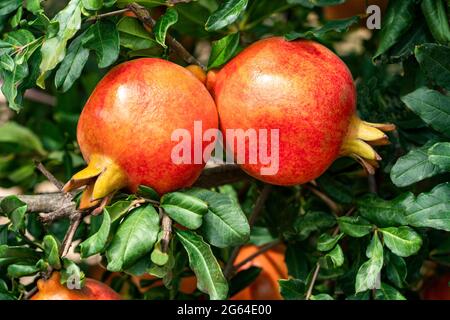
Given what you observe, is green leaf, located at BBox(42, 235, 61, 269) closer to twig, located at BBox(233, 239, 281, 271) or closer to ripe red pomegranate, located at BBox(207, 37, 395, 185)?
ripe red pomegranate, located at BBox(207, 37, 395, 185)

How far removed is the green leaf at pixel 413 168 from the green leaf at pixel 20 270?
43 cm

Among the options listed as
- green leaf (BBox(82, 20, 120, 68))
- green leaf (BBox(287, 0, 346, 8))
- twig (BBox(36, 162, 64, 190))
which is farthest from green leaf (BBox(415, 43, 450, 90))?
twig (BBox(36, 162, 64, 190))

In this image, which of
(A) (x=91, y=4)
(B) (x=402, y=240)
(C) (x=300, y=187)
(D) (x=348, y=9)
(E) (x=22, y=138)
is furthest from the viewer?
(D) (x=348, y=9)

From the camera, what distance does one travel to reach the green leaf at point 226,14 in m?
0.83

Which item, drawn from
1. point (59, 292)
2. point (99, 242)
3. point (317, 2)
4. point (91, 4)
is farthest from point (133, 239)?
point (317, 2)

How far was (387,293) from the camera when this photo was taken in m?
0.94

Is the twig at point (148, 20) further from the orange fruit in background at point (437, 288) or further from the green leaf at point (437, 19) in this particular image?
the orange fruit in background at point (437, 288)

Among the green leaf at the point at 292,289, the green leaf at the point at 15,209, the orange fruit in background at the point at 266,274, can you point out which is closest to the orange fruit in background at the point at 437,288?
the orange fruit in background at the point at 266,274

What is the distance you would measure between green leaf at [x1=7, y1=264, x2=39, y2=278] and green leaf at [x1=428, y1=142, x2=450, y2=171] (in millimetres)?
465

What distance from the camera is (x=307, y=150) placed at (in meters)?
0.83

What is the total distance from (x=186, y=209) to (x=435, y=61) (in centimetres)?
34

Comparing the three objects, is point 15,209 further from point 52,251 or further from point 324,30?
point 324,30

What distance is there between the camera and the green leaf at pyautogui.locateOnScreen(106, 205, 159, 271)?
30.9 inches
